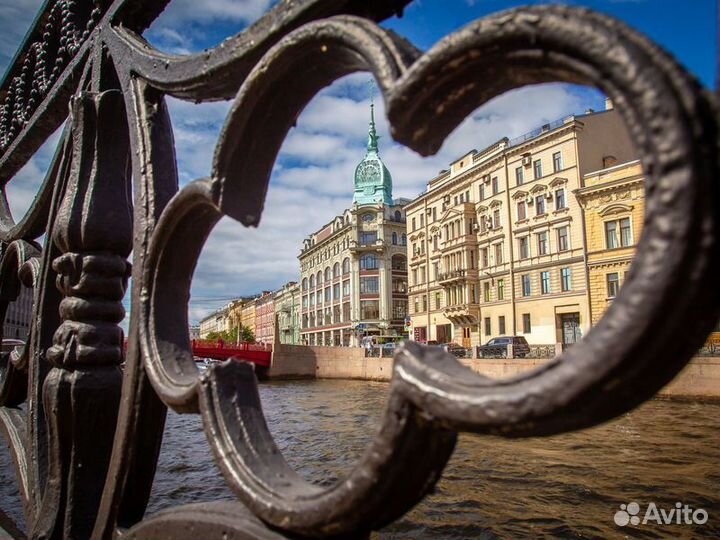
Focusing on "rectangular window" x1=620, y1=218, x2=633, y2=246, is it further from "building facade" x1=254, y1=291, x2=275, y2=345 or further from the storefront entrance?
"building facade" x1=254, y1=291, x2=275, y2=345

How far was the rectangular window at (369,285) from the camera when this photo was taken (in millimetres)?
48562

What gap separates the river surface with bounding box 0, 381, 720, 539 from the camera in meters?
3.16

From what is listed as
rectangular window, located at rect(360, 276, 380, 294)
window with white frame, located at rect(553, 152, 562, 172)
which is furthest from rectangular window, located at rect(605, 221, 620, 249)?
rectangular window, located at rect(360, 276, 380, 294)

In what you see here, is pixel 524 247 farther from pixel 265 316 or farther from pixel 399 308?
pixel 265 316

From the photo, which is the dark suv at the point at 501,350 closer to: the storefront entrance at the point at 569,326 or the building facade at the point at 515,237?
the storefront entrance at the point at 569,326

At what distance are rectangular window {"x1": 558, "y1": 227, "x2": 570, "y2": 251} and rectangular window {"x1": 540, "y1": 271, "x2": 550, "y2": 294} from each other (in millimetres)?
1713

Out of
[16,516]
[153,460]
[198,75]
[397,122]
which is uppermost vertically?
[198,75]

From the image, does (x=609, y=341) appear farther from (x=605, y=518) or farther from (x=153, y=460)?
(x=605, y=518)

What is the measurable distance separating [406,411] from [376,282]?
48275 mm

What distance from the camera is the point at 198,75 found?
0.76m

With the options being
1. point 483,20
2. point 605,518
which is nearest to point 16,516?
point 483,20

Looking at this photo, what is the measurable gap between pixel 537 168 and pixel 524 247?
15.5 ft

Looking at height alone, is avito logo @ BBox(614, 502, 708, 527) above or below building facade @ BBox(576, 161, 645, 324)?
below

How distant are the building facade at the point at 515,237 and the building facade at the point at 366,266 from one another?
9876 millimetres
